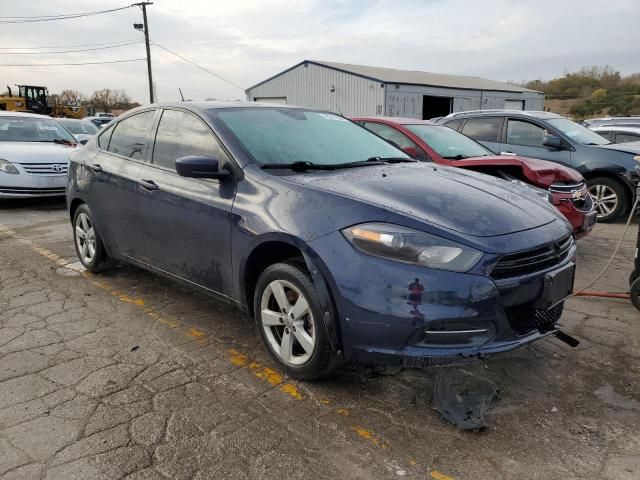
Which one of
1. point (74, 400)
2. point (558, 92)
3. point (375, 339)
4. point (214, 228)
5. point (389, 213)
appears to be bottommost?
point (74, 400)

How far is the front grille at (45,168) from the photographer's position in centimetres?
841

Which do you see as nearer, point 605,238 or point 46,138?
point 605,238

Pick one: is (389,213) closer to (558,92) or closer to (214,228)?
(214,228)

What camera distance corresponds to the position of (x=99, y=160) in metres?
4.60

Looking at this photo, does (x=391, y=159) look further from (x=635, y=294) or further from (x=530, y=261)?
(x=635, y=294)

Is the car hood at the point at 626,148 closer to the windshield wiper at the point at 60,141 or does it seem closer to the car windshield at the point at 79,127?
the windshield wiper at the point at 60,141

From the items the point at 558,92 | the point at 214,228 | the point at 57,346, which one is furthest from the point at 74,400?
the point at 558,92

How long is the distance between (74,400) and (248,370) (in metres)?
0.96

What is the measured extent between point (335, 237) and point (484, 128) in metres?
6.72

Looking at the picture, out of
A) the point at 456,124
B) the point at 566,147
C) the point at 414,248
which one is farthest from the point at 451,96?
the point at 414,248

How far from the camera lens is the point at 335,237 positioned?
2.66m

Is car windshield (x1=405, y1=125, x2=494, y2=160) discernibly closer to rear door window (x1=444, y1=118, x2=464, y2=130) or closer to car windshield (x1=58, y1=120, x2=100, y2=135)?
rear door window (x1=444, y1=118, x2=464, y2=130)

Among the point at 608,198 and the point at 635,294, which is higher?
the point at 608,198

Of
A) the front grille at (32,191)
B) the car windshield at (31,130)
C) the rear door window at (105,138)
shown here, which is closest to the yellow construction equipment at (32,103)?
the car windshield at (31,130)
